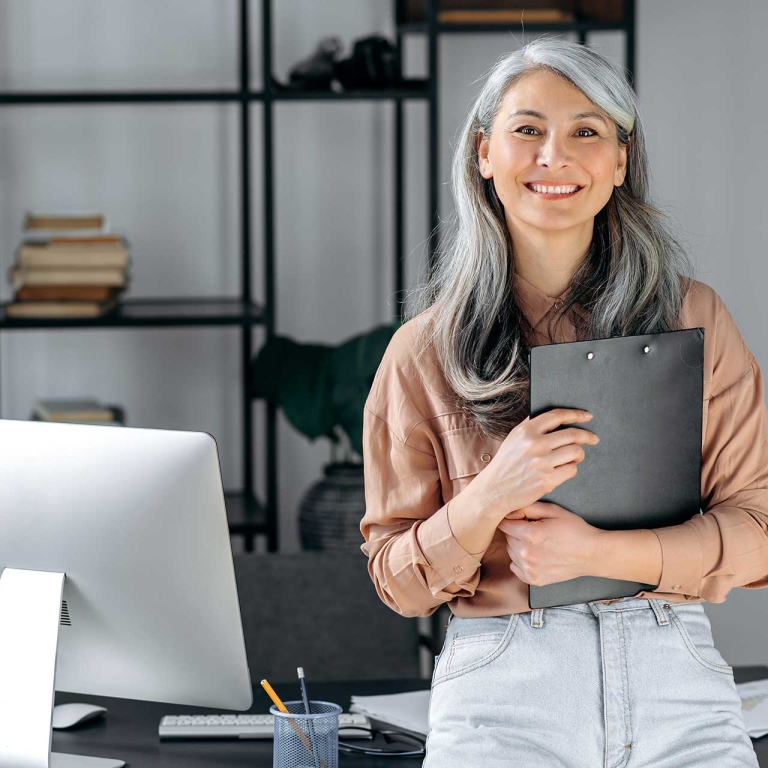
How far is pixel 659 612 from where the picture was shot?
1361mm

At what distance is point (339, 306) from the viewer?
10.6ft

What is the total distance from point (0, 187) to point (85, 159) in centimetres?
23

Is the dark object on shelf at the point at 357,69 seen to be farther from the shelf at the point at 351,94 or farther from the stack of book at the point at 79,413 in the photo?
the stack of book at the point at 79,413

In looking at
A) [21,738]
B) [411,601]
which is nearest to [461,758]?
[411,601]

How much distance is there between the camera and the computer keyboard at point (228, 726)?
1518 millimetres

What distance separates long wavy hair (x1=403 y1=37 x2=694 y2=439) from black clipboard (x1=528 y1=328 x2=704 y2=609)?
147mm

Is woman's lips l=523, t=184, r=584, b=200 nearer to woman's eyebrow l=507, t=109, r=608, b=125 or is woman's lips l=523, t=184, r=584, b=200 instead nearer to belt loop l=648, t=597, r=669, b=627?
woman's eyebrow l=507, t=109, r=608, b=125

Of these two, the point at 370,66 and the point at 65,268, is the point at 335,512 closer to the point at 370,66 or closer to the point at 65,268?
the point at 65,268

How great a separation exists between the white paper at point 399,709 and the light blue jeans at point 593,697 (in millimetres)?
176

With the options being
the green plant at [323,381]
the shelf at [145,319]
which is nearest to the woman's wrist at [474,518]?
the green plant at [323,381]

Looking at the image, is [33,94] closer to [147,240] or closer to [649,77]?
[147,240]

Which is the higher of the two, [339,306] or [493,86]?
[493,86]

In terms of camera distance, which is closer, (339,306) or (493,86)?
(493,86)

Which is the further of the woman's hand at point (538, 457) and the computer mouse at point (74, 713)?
the computer mouse at point (74, 713)
